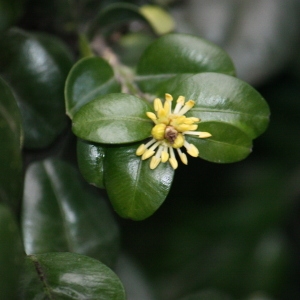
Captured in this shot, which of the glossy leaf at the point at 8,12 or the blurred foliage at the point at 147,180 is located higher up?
the glossy leaf at the point at 8,12

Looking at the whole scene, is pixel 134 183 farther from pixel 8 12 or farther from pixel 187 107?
pixel 8 12

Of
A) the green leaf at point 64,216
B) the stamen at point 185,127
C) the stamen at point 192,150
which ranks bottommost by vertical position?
the green leaf at point 64,216

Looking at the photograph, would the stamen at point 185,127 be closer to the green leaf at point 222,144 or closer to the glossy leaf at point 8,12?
the green leaf at point 222,144

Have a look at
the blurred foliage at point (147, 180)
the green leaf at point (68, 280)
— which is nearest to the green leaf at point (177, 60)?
the blurred foliage at point (147, 180)

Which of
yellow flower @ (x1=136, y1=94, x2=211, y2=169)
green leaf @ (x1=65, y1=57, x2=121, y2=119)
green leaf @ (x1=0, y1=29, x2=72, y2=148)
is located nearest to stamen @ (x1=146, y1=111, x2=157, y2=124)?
yellow flower @ (x1=136, y1=94, x2=211, y2=169)

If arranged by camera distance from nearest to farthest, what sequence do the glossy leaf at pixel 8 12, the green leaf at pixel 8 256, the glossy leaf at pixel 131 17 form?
the green leaf at pixel 8 256, the glossy leaf at pixel 8 12, the glossy leaf at pixel 131 17

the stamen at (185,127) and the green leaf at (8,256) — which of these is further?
the stamen at (185,127)

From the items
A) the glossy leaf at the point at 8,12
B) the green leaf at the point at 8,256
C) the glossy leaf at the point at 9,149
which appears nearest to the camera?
the green leaf at the point at 8,256

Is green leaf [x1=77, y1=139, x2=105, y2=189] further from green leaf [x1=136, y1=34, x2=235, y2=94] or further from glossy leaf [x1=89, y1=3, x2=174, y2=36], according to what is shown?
glossy leaf [x1=89, y1=3, x2=174, y2=36]
